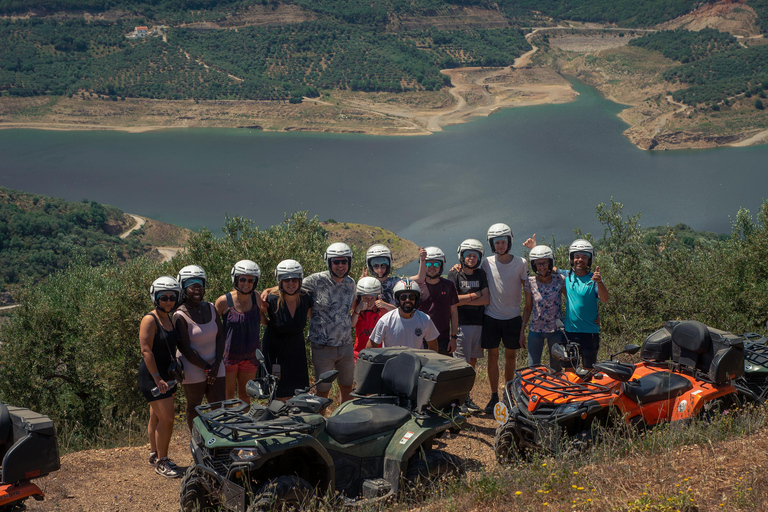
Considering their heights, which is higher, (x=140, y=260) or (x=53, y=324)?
(x=140, y=260)

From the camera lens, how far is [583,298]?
723cm

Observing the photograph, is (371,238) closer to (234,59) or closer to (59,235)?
(59,235)

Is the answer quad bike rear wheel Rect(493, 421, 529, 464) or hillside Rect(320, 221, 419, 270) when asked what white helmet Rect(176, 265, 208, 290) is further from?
hillside Rect(320, 221, 419, 270)

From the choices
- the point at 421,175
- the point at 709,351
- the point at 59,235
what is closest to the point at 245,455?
the point at 709,351

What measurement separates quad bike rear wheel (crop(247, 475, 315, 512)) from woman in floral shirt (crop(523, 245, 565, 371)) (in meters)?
3.28

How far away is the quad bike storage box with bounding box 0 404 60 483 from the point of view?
4656mm

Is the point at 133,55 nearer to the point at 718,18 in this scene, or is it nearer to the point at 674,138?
the point at 674,138

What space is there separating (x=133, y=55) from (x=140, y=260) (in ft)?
445

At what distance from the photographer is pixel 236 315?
657 cm

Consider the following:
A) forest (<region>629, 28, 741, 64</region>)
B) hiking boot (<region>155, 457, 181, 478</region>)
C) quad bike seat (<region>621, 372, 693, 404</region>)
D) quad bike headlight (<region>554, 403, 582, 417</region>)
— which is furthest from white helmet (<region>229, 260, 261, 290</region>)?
forest (<region>629, 28, 741, 64</region>)

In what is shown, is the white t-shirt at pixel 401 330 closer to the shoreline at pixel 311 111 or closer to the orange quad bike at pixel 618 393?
the orange quad bike at pixel 618 393

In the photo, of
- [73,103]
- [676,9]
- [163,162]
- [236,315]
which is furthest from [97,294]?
[676,9]

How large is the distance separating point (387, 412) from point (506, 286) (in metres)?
2.51

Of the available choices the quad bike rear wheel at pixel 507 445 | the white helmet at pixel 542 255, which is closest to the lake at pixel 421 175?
the white helmet at pixel 542 255
